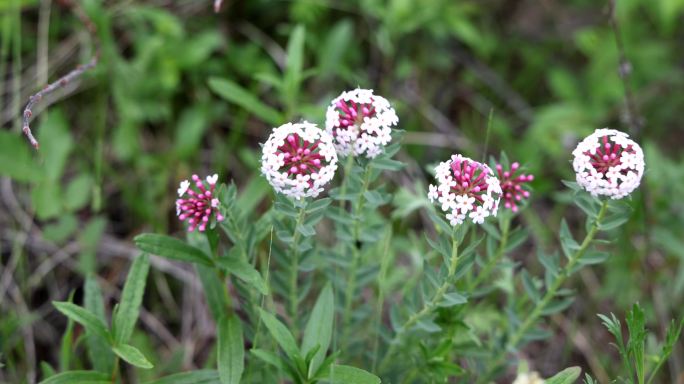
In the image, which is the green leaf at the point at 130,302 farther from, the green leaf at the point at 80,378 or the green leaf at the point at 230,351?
the green leaf at the point at 230,351

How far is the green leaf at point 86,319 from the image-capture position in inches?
110

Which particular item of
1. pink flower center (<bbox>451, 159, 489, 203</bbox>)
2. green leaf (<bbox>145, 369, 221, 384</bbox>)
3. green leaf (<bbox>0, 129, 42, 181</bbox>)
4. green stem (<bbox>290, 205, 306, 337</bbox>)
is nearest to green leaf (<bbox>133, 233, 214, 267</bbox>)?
green stem (<bbox>290, 205, 306, 337</bbox>)

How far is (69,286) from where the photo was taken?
14.6ft

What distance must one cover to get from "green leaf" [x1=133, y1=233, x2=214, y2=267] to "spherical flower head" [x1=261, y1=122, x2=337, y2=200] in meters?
0.51

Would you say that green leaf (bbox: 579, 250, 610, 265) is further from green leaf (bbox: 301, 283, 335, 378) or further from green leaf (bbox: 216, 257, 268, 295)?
green leaf (bbox: 216, 257, 268, 295)

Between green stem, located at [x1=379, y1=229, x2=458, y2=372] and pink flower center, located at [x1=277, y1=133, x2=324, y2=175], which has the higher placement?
pink flower center, located at [x1=277, y1=133, x2=324, y2=175]

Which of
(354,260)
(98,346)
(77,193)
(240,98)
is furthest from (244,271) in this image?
(77,193)

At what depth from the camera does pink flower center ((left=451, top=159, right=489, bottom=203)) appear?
260 cm

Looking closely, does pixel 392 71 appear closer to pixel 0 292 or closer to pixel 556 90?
pixel 556 90

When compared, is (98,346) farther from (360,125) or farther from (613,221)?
(613,221)

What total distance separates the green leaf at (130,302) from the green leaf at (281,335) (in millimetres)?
597

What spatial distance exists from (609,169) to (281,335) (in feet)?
4.44

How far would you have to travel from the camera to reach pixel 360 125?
8.81 feet

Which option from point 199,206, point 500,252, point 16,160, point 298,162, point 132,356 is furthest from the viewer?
point 16,160
